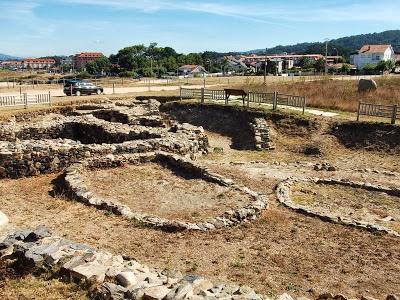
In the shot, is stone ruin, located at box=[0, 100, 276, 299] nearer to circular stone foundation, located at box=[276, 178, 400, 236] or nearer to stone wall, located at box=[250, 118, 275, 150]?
circular stone foundation, located at box=[276, 178, 400, 236]

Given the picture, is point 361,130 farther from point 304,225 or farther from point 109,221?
point 109,221

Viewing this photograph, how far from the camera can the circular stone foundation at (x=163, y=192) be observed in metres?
12.6

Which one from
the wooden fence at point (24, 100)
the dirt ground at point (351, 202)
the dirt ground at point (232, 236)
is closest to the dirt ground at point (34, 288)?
the dirt ground at point (232, 236)

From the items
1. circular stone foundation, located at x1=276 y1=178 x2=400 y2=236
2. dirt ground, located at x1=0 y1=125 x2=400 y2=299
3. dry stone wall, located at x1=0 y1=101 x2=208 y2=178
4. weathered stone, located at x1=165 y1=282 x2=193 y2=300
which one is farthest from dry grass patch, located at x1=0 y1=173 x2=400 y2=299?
dry stone wall, located at x1=0 y1=101 x2=208 y2=178

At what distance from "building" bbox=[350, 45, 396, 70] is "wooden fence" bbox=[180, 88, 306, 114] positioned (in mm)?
124907

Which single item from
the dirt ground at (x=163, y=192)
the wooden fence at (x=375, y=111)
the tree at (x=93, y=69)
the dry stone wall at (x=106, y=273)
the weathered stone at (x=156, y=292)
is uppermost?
the tree at (x=93, y=69)

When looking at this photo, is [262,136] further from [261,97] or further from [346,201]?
[346,201]

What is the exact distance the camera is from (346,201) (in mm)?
15289

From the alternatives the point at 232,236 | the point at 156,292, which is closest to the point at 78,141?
the point at 232,236

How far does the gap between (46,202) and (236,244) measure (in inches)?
260

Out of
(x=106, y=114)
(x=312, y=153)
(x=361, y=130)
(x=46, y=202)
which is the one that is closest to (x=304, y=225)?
(x=46, y=202)

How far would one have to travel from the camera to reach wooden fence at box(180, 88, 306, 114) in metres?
29.5

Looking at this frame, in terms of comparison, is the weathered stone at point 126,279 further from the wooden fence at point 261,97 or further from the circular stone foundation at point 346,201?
the wooden fence at point 261,97

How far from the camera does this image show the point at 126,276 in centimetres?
734
